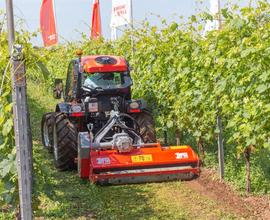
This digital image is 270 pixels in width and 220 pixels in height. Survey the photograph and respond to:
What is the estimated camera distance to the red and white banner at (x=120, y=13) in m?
11.2

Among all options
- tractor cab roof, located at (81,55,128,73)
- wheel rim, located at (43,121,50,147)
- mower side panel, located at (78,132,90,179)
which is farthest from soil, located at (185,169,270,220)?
wheel rim, located at (43,121,50,147)

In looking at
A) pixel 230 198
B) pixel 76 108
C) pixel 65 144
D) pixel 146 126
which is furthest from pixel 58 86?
pixel 230 198

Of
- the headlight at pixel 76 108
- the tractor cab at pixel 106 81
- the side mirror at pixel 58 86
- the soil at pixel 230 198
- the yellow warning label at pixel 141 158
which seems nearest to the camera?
the soil at pixel 230 198

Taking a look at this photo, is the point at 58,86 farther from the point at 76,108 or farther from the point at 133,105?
the point at 133,105

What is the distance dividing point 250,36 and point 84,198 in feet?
9.10

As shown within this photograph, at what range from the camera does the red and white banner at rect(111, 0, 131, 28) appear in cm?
1118

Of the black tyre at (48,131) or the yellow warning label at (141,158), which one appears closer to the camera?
the yellow warning label at (141,158)

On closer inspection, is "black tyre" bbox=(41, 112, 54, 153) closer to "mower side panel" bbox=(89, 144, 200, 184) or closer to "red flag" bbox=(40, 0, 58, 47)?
"mower side panel" bbox=(89, 144, 200, 184)

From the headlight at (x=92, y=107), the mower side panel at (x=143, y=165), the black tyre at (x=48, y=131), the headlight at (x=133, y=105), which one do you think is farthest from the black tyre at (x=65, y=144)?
the black tyre at (x=48, y=131)

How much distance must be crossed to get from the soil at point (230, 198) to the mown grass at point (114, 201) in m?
0.13

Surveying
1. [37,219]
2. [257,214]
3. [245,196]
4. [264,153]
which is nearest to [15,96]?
[37,219]

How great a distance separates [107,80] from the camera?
7.67 metres

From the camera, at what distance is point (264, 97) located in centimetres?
479

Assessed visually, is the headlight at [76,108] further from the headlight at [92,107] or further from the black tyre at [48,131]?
the black tyre at [48,131]
